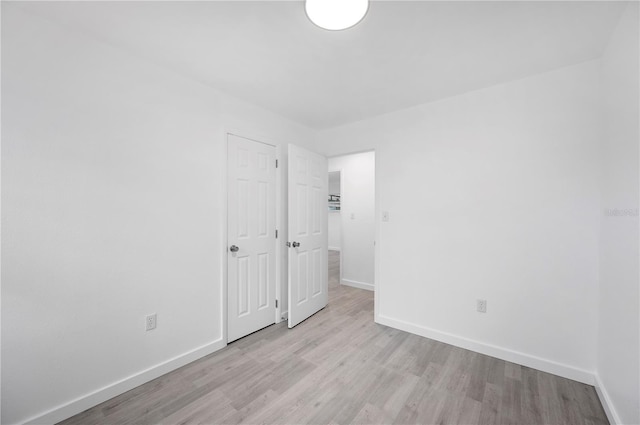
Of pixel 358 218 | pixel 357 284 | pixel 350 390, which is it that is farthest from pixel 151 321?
pixel 358 218

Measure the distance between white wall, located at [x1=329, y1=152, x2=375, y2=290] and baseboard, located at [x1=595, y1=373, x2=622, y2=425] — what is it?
2643 mm

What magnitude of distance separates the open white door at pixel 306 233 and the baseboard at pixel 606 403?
2405 mm

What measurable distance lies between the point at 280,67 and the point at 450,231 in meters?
2.15

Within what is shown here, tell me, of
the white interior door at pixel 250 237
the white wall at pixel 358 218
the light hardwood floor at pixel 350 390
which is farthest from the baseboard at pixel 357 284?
the white interior door at pixel 250 237

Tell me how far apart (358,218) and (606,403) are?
3238mm

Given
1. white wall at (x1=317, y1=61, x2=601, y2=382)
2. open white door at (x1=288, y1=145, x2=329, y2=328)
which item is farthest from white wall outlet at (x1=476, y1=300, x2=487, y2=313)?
open white door at (x1=288, y1=145, x2=329, y2=328)

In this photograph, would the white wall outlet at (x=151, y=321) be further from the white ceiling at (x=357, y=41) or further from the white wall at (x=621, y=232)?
the white wall at (x=621, y=232)

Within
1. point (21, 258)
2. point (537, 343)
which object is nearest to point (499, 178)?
point (537, 343)

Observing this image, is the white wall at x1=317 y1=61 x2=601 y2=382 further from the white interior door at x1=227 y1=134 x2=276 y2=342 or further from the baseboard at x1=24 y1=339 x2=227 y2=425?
the baseboard at x1=24 y1=339 x2=227 y2=425

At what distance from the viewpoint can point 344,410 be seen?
63.5 inches

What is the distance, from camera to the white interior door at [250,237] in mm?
2453

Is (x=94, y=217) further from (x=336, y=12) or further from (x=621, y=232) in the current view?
(x=621, y=232)

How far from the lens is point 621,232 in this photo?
1495mm

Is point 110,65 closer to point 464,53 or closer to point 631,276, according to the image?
point 464,53
